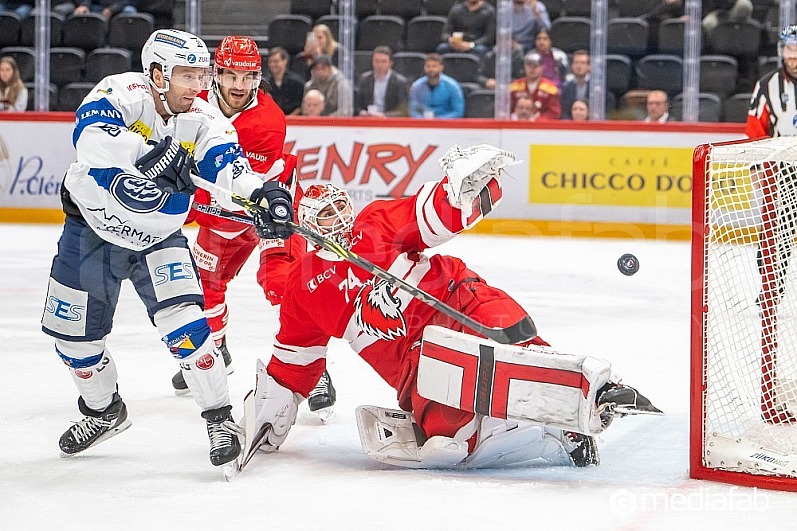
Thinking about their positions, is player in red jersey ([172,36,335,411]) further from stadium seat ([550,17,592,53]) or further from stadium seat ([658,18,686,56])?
stadium seat ([658,18,686,56])

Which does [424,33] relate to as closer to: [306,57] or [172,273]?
[306,57]

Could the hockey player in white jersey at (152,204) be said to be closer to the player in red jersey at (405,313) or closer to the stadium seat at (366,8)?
the player in red jersey at (405,313)

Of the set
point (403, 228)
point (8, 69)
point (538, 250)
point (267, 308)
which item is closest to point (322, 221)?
point (403, 228)

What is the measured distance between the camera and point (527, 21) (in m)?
7.40

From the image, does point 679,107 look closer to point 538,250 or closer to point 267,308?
point 538,250

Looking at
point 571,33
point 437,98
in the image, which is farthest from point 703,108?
point 437,98

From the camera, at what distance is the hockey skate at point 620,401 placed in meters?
2.43

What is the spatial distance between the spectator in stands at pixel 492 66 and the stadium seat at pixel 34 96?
9.39 feet

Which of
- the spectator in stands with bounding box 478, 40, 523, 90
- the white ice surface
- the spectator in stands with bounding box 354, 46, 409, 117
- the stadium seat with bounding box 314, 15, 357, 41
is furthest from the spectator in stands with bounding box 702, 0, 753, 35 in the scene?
the white ice surface

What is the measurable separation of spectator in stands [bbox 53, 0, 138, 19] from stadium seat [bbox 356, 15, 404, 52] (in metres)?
1.72

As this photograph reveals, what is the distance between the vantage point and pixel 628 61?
287 inches

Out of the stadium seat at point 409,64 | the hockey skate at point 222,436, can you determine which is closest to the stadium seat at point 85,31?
the stadium seat at point 409,64

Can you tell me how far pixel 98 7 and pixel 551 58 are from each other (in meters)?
3.37

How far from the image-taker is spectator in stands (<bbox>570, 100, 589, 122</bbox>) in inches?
285
